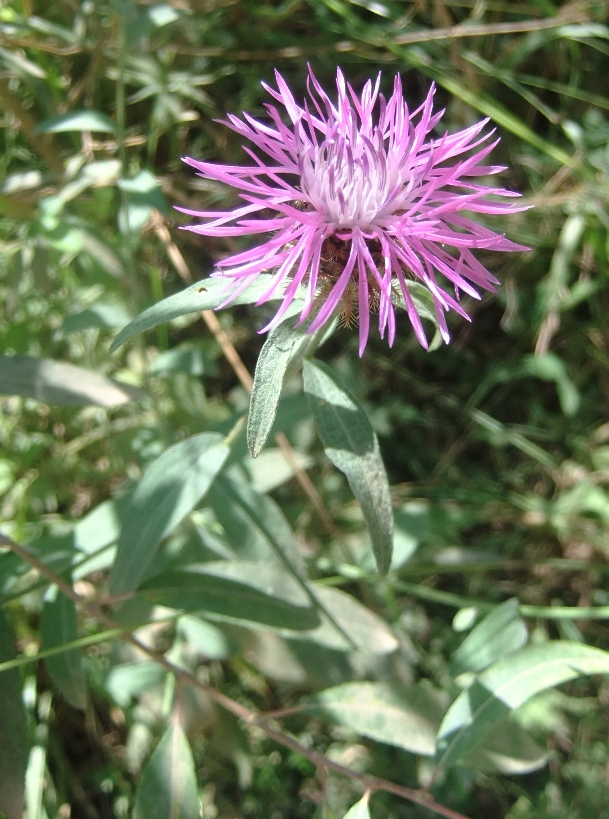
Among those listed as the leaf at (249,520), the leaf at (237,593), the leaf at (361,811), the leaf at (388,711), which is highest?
the leaf at (249,520)

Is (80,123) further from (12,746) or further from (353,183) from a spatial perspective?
(12,746)

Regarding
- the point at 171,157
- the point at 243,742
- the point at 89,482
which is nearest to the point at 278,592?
the point at 243,742

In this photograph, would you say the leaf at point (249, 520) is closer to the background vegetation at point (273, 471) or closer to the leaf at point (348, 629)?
the background vegetation at point (273, 471)

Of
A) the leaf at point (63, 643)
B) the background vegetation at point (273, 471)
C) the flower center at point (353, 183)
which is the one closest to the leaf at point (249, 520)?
the background vegetation at point (273, 471)

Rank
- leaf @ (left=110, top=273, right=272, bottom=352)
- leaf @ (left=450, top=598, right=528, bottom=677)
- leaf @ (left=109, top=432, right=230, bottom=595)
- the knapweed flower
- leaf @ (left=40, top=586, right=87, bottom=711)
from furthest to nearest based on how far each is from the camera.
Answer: leaf @ (left=450, top=598, right=528, bottom=677) < leaf @ (left=40, top=586, right=87, bottom=711) < leaf @ (left=109, top=432, right=230, bottom=595) < leaf @ (left=110, top=273, right=272, bottom=352) < the knapweed flower

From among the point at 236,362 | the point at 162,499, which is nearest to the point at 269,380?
the point at 162,499

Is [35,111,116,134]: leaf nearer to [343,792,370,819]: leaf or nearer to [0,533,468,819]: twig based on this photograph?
[0,533,468,819]: twig

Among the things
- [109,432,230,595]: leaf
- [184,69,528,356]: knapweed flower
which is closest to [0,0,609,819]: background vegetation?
[109,432,230,595]: leaf
